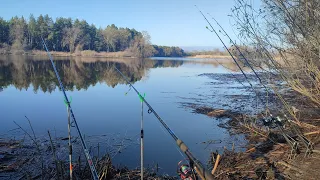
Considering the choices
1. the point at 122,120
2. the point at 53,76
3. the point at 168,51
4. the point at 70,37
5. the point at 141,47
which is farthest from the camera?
the point at 168,51

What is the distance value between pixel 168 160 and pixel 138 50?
8008 cm

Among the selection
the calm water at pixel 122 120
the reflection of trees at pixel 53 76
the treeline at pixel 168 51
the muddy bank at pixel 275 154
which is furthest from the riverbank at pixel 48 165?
the treeline at pixel 168 51

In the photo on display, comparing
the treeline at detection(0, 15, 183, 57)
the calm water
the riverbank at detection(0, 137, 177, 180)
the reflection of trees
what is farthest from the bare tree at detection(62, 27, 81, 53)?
the riverbank at detection(0, 137, 177, 180)

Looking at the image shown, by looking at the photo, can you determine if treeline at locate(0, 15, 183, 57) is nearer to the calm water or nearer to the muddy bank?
the calm water

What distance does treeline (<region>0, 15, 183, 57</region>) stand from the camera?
7031 cm

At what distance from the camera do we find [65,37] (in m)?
74.8

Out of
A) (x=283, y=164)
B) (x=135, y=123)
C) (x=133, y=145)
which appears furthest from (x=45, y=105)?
(x=283, y=164)

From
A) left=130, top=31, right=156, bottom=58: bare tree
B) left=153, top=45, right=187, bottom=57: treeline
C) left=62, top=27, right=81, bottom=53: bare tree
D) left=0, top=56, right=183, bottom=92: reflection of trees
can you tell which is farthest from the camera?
left=153, top=45, right=187, bottom=57: treeline

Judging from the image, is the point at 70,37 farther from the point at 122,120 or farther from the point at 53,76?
the point at 122,120

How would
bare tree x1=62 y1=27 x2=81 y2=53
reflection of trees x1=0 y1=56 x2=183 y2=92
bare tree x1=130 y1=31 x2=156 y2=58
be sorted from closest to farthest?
1. reflection of trees x1=0 y1=56 x2=183 y2=92
2. bare tree x1=62 y1=27 x2=81 y2=53
3. bare tree x1=130 y1=31 x2=156 y2=58

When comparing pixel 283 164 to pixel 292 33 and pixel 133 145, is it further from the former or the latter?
pixel 133 145

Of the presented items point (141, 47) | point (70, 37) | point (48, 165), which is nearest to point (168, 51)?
point (141, 47)

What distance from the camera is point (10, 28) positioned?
231 feet

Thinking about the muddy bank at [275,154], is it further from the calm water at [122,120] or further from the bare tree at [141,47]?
the bare tree at [141,47]
